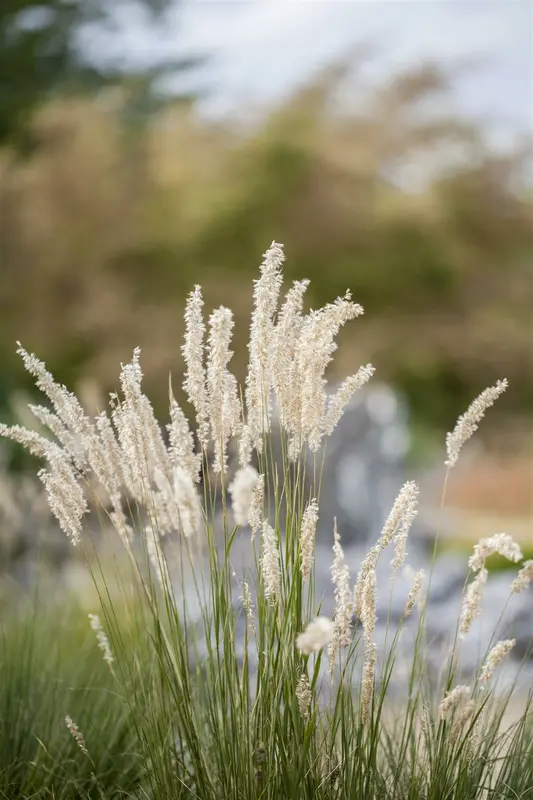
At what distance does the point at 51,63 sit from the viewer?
901cm

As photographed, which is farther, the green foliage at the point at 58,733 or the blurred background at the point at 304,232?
the blurred background at the point at 304,232

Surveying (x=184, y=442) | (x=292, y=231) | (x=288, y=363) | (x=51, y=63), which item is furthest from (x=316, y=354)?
(x=292, y=231)

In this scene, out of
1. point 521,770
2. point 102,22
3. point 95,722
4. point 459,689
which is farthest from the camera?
point 102,22

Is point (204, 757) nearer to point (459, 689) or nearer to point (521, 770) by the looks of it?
point (459, 689)

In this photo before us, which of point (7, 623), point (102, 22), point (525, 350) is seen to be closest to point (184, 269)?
point (102, 22)

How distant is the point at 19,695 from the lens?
179 centimetres

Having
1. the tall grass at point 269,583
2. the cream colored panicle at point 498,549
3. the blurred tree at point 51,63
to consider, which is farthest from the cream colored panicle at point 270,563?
the blurred tree at point 51,63

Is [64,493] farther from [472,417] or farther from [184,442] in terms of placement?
[472,417]

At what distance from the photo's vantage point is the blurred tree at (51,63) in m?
8.53

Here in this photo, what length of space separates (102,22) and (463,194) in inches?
198

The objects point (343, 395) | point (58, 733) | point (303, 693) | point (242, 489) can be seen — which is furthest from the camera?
point (58, 733)

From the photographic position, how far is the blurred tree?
8531mm

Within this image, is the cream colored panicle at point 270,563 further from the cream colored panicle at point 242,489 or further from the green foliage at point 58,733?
the green foliage at point 58,733

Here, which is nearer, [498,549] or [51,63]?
[498,549]
